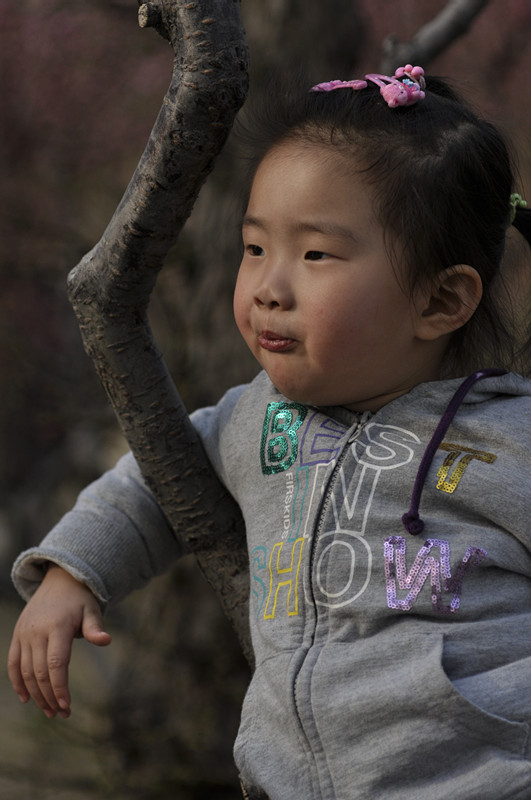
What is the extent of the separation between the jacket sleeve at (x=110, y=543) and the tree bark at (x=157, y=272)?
0.22 feet

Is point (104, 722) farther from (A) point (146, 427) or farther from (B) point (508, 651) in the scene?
(B) point (508, 651)

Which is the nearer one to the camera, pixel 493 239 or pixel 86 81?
pixel 493 239

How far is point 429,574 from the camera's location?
130 centimetres

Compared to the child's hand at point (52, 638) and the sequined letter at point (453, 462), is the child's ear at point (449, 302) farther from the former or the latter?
the child's hand at point (52, 638)

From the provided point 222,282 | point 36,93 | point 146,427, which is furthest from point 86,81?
point 146,427

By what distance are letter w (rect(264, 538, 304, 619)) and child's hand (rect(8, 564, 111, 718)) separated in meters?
0.27

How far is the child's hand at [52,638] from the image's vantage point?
1464mm

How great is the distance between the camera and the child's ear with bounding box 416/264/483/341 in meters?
1.42

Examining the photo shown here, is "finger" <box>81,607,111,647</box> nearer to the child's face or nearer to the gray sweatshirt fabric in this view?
the gray sweatshirt fabric

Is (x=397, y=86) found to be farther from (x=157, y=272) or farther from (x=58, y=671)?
(x=58, y=671)

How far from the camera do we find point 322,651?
51.5 inches

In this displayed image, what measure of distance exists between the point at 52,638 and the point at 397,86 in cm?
102

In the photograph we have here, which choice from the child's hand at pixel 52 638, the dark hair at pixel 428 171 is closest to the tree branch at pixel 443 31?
the dark hair at pixel 428 171

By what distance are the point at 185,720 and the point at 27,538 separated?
1.42 metres
